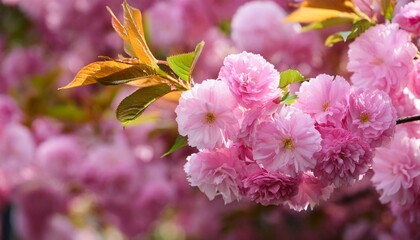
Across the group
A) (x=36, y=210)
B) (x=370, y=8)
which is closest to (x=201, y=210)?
(x=36, y=210)

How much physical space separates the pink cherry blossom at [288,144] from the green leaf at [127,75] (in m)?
0.17

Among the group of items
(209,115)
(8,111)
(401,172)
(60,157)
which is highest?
(209,115)

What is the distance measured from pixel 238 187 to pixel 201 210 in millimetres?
2535

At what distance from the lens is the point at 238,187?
102 centimetres

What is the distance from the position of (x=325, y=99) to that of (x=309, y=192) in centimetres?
13

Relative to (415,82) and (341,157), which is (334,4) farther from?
(341,157)

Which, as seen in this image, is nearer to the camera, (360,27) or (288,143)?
(288,143)

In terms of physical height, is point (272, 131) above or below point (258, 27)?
above

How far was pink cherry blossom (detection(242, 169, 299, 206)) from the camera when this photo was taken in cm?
98

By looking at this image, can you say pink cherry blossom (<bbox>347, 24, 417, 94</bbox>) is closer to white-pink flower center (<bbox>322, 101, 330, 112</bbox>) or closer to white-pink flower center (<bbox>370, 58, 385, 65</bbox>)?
white-pink flower center (<bbox>370, 58, 385, 65</bbox>)

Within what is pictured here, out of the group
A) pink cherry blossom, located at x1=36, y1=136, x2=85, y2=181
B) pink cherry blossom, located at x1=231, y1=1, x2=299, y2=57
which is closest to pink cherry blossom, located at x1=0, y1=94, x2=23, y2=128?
pink cherry blossom, located at x1=36, y1=136, x2=85, y2=181

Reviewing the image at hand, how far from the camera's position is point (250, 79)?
981 mm

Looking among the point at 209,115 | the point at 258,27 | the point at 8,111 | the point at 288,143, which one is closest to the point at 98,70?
the point at 209,115

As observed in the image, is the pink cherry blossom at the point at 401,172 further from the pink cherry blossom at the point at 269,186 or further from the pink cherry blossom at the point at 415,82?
the pink cherry blossom at the point at 269,186
